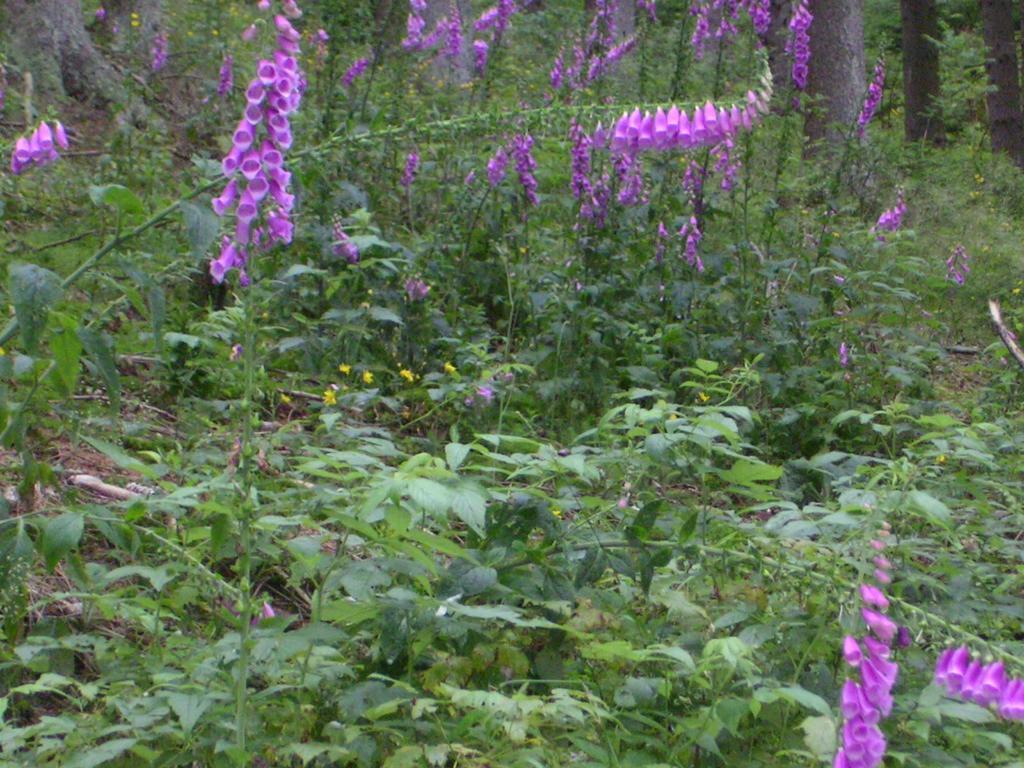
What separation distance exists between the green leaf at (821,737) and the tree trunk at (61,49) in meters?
7.38

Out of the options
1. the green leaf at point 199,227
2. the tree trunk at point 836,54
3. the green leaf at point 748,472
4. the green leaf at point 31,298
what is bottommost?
the green leaf at point 748,472

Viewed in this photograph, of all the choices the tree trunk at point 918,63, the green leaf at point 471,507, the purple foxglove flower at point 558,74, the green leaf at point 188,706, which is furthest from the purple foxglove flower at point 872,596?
the tree trunk at point 918,63

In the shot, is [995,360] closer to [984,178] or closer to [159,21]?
[159,21]

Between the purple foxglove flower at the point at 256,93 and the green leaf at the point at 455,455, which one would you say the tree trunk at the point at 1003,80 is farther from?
the purple foxglove flower at the point at 256,93

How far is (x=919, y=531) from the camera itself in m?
4.12

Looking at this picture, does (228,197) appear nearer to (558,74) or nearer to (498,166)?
(498,166)

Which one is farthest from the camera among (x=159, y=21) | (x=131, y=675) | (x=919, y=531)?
(x=159, y=21)

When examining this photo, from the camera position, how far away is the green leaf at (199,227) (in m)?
2.40

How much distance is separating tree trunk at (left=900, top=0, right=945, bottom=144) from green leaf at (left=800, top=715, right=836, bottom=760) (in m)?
16.4

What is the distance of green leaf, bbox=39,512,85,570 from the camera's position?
229 centimetres

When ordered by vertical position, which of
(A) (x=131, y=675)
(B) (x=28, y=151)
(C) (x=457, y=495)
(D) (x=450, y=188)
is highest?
(D) (x=450, y=188)

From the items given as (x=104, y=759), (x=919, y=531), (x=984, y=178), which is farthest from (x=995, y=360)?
(x=984, y=178)

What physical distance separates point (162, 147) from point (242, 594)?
5978mm

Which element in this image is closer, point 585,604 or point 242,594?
point 242,594
